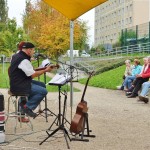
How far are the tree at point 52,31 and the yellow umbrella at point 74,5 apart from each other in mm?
34188

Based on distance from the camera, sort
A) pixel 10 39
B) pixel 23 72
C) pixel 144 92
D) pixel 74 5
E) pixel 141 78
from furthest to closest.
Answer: pixel 10 39 → pixel 141 78 → pixel 144 92 → pixel 74 5 → pixel 23 72

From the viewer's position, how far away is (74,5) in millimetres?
9906

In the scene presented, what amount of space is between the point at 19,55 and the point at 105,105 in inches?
211

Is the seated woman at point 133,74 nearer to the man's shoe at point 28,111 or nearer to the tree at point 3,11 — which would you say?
the man's shoe at point 28,111

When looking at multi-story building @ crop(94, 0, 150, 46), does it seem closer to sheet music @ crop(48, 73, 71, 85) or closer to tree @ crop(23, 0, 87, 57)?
tree @ crop(23, 0, 87, 57)

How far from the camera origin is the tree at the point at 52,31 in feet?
148

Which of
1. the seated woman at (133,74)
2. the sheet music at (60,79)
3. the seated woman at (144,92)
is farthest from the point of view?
the seated woman at (133,74)

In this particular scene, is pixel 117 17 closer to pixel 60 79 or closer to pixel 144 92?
pixel 144 92

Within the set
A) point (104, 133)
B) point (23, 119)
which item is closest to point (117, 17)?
point (23, 119)

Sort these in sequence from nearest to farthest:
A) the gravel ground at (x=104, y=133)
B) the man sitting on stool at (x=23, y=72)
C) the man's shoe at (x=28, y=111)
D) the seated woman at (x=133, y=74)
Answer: the gravel ground at (x=104, y=133), the man sitting on stool at (x=23, y=72), the man's shoe at (x=28, y=111), the seated woman at (x=133, y=74)

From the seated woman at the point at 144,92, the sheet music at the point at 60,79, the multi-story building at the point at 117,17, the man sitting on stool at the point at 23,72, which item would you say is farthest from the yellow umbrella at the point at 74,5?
the multi-story building at the point at 117,17

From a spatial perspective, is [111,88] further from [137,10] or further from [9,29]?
[137,10]

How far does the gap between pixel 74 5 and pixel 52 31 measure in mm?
35682

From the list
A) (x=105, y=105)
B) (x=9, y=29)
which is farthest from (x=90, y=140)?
(x=9, y=29)
